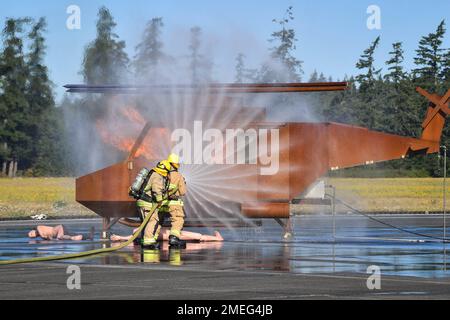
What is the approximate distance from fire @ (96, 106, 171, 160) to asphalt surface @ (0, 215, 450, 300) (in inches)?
107

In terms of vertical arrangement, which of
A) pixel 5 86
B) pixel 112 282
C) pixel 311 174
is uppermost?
pixel 5 86

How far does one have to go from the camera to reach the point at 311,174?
90.1ft

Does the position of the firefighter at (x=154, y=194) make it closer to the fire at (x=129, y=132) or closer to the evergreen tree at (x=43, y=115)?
the fire at (x=129, y=132)

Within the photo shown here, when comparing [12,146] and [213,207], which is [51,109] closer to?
[12,146]

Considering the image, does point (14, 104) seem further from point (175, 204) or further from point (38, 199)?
point (175, 204)

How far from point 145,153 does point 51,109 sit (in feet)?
229

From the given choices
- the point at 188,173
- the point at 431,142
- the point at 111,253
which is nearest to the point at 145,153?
the point at 188,173

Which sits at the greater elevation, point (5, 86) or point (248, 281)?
point (5, 86)

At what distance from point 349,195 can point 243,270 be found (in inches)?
2011

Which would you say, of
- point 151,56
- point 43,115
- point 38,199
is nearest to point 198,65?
point 151,56

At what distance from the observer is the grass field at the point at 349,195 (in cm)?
5538

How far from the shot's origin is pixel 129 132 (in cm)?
2805

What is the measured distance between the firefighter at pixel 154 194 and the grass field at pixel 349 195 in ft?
78.3

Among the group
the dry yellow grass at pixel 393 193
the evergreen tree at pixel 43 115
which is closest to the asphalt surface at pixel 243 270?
the dry yellow grass at pixel 393 193
